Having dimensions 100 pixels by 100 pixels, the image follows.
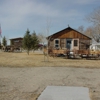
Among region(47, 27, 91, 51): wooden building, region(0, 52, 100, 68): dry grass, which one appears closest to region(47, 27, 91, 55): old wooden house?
region(47, 27, 91, 51): wooden building

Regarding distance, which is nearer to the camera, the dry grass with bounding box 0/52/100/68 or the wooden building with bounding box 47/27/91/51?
the dry grass with bounding box 0/52/100/68

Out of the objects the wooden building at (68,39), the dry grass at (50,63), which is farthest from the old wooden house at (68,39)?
the dry grass at (50,63)

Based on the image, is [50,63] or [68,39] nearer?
[50,63]

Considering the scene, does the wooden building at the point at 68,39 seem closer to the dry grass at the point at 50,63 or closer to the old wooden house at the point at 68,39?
the old wooden house at the point at 68,39

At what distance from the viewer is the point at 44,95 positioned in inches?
199

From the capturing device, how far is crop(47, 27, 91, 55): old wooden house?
27.7 meters

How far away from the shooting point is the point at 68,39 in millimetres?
27875

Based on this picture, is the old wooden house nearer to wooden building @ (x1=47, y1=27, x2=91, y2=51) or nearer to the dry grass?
wooden building @ (x1=47, y1=27, x2=91, y2=51)

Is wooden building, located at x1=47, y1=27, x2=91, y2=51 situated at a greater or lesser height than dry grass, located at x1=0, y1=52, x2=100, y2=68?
greater

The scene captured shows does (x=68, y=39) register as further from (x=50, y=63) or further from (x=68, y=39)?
(x=50, y=63)

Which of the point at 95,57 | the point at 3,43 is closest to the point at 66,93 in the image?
the point at 95,57

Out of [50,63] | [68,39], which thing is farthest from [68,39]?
[50,63]

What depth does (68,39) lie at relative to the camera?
91.5ft

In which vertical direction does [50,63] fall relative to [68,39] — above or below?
below
